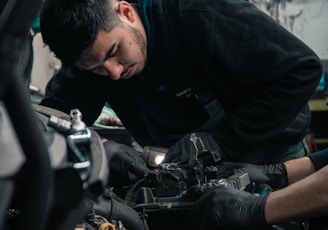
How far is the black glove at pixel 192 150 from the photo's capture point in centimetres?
132

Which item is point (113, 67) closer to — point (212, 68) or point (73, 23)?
point (73, 23)

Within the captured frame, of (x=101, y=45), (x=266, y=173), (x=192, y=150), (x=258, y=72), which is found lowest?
(x=266, y=173)

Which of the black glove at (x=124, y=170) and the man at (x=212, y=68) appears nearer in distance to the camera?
the black glove at (x=124, y=170)

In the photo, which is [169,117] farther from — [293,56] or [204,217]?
[204,217]

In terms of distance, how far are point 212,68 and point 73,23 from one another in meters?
0.51

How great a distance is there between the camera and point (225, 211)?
109 cm

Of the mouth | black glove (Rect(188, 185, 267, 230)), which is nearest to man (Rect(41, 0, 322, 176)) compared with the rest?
the mouth

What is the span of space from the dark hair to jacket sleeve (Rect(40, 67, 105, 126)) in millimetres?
354

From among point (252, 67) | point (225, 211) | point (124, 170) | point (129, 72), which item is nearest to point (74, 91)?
point (129, 72)

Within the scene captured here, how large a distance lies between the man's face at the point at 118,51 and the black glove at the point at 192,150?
31cm

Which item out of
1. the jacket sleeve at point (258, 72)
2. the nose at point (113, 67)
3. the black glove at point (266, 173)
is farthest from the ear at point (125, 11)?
the black glove at point (266, 173)

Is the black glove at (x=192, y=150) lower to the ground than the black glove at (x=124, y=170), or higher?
higher

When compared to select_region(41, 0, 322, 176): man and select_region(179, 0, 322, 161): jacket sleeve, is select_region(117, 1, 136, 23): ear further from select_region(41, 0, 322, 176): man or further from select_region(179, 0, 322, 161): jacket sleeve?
select_region(179, 0, 322, 161): jacket sleeve

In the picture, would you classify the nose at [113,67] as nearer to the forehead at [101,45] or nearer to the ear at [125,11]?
the forehead at [101,45]
